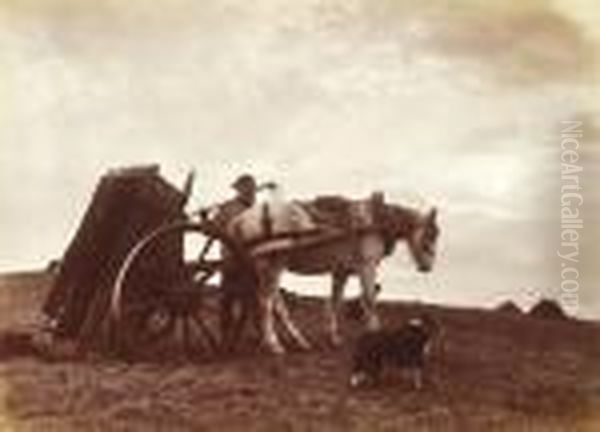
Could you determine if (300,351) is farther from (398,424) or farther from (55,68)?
(55,68)

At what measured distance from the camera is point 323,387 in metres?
10.8

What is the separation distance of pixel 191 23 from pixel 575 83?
1560mm

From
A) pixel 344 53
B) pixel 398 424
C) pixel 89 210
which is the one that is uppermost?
pixel 344 53

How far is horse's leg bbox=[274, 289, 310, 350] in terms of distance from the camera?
10.9 m

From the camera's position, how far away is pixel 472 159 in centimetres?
1119

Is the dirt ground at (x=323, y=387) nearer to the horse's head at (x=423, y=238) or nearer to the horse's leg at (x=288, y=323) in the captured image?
the horse's leg at (x=288, y=323)

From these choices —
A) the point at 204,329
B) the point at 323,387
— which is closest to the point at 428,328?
the point at 323,387

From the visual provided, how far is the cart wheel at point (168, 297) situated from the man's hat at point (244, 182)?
204 mm

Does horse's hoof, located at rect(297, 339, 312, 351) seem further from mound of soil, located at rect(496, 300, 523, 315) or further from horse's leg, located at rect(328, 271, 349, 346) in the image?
mound of soil, located at rect(496, 300, 523, 315)

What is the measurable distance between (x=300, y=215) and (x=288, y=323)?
0.44 m

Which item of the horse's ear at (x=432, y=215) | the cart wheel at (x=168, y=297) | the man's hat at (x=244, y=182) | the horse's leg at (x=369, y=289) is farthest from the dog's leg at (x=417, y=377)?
the man's hat at (x=244, y=182)

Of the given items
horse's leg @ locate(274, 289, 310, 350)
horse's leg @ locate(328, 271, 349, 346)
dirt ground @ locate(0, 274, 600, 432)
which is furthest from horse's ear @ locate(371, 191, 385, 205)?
horse's leg @ locate(274, 289, 310, 350)

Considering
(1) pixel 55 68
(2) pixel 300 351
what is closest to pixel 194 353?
(2) pixel 300 351

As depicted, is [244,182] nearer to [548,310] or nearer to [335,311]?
[335,311]
